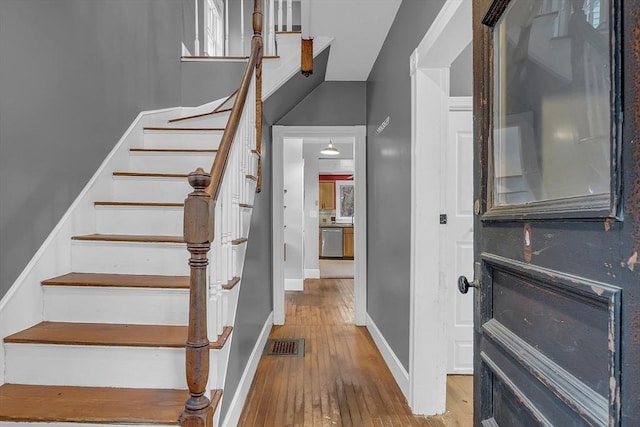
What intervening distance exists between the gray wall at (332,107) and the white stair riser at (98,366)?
2680mm

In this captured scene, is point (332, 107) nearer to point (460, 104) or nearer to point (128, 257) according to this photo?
point (460, 104)

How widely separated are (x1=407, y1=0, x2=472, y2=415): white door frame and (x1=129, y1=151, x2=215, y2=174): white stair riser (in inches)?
57.7

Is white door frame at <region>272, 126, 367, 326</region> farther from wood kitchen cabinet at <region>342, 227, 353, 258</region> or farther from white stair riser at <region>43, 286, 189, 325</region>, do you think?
wood kitchen cabinet at <region>342, 227, 353, 258</region>

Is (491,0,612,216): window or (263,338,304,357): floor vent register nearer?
(491,0,612,216): window

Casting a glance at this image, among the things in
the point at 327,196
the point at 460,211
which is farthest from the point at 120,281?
the point at 327,196

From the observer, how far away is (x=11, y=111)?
1.52m

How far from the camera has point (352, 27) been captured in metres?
2.63

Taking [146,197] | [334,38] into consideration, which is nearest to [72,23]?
[146,197]

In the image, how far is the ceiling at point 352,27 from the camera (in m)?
2.37

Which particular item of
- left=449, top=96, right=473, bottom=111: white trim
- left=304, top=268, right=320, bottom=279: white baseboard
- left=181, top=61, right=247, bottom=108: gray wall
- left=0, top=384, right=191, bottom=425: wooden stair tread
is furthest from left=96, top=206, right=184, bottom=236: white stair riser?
left=304, top=268, right=320, bottom=279: white baseboard

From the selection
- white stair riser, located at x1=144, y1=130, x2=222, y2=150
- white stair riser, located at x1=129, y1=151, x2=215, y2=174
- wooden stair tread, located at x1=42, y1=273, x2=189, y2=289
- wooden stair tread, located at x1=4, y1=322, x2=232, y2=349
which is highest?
white stair riser, located at x1=144, y1=130, x2=222, y2=150

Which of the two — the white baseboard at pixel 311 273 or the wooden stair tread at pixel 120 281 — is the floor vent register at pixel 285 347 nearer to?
the wooden stair tread at pixel 120 281

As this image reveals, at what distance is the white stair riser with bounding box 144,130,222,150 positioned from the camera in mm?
2742

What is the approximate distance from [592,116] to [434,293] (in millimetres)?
1604
